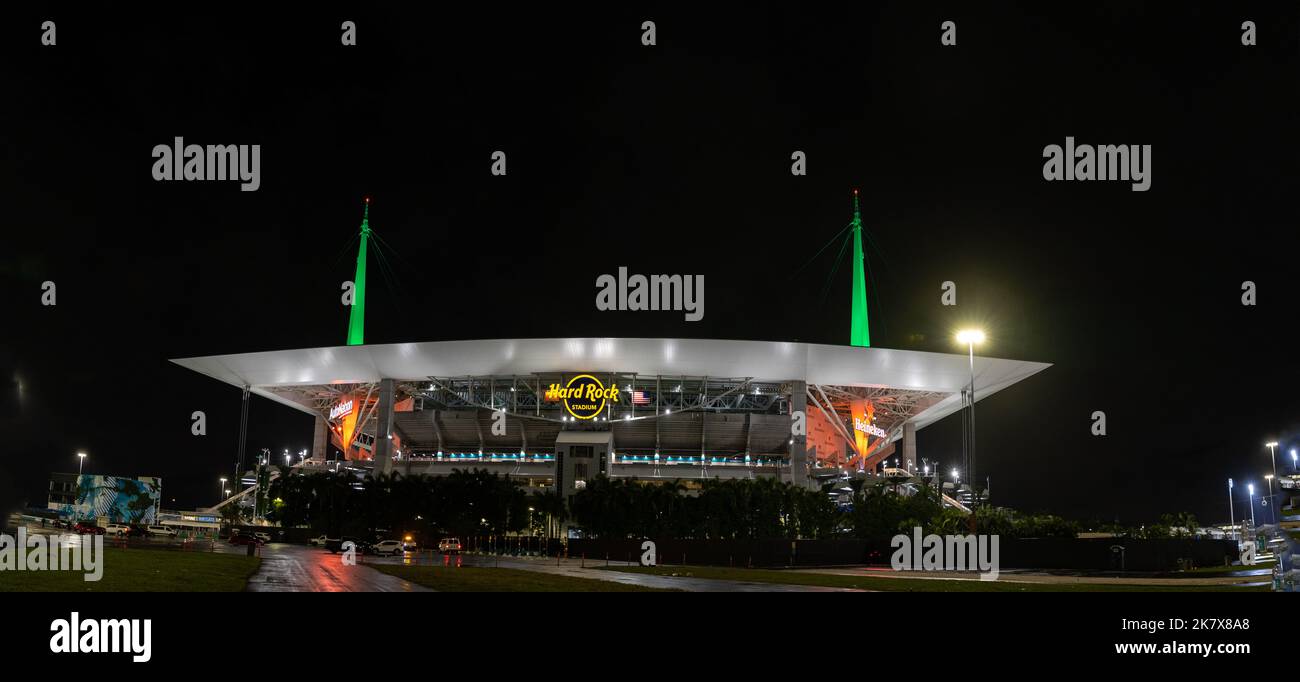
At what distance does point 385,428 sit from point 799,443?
39.0m

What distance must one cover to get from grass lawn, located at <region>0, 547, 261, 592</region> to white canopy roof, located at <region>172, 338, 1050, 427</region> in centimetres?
4990

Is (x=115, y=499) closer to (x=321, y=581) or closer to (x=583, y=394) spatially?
(x=583, y=394)

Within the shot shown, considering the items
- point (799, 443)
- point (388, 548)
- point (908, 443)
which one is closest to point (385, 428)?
point (388, 548)

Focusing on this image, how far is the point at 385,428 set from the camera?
8256 cm

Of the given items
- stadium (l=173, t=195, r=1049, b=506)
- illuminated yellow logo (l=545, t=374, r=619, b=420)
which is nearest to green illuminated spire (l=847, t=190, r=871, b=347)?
stadium (l=173, t=195, r=1049, b=506)

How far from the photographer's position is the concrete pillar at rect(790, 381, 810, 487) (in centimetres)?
7725

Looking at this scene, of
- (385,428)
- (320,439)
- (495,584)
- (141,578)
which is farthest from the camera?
(320,439)

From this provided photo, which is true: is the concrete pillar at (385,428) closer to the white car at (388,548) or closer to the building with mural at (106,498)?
the building with mural at (106,498)

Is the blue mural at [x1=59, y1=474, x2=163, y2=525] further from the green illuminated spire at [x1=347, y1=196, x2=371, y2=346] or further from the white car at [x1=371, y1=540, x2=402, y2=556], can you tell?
the white car at [x1=371, y1=540, x2=402, y2=556]
